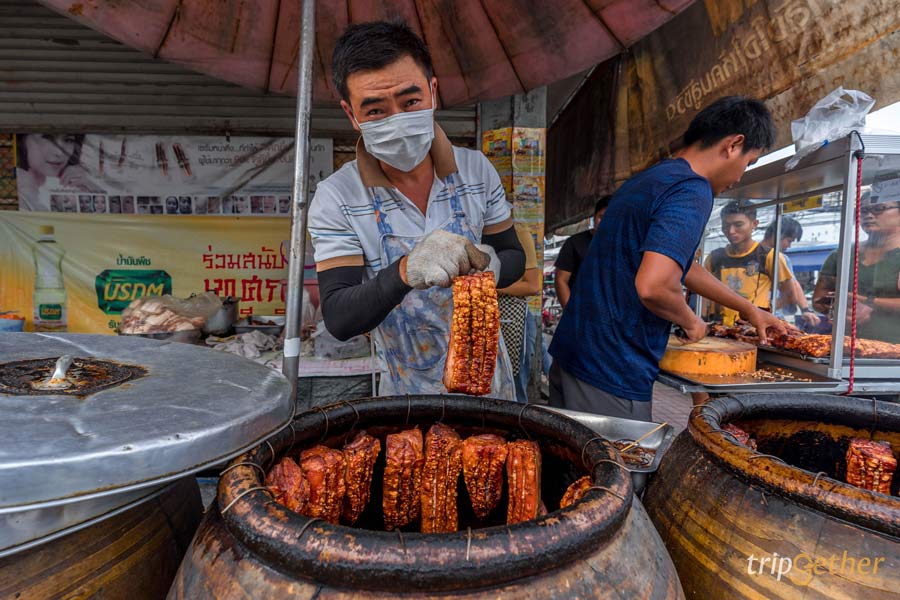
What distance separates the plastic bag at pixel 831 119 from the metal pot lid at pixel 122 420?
3582 mm

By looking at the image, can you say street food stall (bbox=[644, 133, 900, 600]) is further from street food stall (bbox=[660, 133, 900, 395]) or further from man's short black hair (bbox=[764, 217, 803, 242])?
man's short black hair (bbox=[764, 217, 803, 242])

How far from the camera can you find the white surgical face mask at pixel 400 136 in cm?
189

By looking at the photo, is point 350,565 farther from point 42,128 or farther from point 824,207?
point 42,128

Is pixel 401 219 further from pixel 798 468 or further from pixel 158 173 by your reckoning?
pixel 158 173

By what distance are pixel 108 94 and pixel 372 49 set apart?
5.72m

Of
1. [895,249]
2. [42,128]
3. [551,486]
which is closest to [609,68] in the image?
[895,249]

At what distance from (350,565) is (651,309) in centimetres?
209

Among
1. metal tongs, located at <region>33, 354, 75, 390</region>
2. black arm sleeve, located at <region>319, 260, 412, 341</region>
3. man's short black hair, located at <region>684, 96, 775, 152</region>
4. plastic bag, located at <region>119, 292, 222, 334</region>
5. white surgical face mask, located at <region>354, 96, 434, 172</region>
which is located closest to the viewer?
metal tongs, located at <region>33, 354, 75, 390</region>

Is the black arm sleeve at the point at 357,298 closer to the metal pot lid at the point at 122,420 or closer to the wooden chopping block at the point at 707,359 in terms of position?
the metal pot lid at the point at 122,420

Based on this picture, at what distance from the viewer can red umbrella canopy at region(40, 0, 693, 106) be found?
2.63 meters

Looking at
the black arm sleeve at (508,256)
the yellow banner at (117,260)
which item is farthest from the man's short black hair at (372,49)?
the yellow banner at (117,260)

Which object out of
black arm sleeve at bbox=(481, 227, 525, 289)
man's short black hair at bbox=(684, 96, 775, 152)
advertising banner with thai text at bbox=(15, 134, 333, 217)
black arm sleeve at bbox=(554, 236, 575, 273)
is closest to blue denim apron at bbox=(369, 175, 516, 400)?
black arm sleeve at bbox=(481, 227, 525, 289)

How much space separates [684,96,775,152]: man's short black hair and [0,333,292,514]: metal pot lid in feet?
8.61

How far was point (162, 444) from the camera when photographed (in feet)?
2.42
